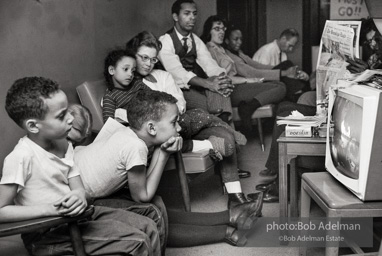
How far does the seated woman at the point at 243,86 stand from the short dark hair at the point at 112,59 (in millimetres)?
897

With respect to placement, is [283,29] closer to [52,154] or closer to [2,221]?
[52,154]

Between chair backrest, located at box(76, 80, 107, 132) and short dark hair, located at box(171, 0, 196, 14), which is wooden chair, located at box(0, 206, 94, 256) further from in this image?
short dark hair, located at box(171, 0, 196, 14)

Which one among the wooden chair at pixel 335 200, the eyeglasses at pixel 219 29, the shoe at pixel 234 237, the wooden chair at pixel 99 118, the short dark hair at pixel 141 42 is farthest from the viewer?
the eyeglasses at pixel 219 29

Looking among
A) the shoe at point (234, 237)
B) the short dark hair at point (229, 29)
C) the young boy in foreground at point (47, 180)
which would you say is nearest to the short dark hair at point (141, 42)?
the short dark hair at point (229, 29)

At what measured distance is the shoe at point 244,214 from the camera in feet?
8.22

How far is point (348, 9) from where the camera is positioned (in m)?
3.60

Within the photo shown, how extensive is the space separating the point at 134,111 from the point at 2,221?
0.88 meters

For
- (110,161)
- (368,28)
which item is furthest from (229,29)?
(110,161)

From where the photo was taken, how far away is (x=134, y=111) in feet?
7.34

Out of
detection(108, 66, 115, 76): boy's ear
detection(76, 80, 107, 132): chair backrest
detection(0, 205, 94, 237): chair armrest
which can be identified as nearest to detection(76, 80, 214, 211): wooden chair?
detection(76, 80, 107, 132): chair backrest

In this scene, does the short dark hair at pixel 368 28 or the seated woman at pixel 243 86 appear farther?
the seated woman at pixel 243 86

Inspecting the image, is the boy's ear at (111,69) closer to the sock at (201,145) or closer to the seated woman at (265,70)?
the sock at (201,145)

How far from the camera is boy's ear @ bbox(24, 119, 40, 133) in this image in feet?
5.42

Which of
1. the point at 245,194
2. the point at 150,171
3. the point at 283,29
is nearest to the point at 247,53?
the point at 283,29
